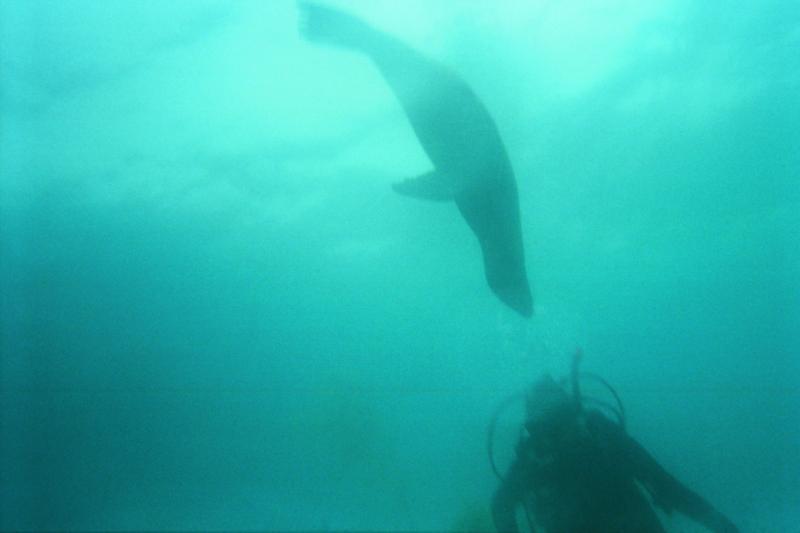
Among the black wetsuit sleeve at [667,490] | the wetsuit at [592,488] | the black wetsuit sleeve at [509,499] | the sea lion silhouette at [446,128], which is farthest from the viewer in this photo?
the sea lion silhouette at [446,128]

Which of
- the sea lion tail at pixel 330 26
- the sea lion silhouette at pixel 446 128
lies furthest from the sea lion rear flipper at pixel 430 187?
the sea lion tail at pixel 330 26

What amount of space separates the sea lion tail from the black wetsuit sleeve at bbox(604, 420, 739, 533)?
388 cm

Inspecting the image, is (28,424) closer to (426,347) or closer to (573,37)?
(426,347)

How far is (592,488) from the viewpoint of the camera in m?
3.94

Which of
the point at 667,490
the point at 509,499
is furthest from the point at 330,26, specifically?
the point at 667,490

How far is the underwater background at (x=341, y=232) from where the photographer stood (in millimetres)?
13531

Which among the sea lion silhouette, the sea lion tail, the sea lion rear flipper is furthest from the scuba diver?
the sea lion tail

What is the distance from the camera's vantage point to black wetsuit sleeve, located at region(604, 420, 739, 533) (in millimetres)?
3664

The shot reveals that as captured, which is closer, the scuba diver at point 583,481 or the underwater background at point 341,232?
the scuba diver at point 583,481

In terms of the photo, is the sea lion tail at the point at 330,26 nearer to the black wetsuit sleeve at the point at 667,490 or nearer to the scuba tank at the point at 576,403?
the scuba tank at the point at 576,403

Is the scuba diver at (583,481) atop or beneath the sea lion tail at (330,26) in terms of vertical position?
beneath

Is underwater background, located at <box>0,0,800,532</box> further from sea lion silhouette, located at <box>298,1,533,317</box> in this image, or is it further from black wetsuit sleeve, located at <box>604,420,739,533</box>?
sea lion silhouette, located at <box>298,1,533,317</box>

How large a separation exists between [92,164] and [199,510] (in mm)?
52242

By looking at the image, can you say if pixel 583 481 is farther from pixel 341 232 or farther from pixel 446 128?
pixel 341 232
